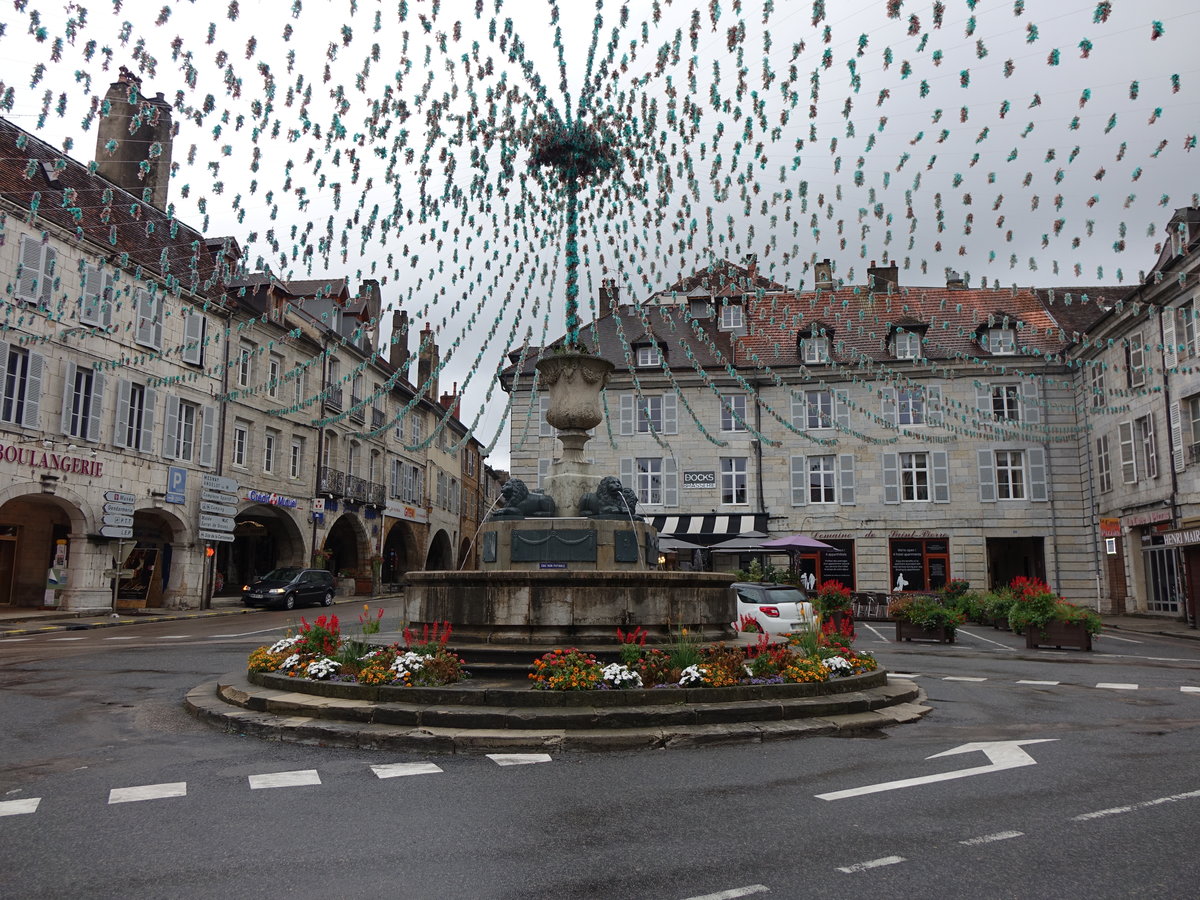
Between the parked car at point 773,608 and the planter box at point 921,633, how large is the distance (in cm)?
328

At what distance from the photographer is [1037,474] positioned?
31.2m

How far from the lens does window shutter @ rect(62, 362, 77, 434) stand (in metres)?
21.9

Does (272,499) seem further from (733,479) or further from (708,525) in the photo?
(733,479)

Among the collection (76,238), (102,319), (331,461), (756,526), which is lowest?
(756,526)

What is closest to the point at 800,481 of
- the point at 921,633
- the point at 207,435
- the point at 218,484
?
the point at 921,633

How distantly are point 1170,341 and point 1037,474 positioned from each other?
7800mm

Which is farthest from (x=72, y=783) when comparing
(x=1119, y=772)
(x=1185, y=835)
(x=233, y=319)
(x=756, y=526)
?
A: (x=756, y=526)

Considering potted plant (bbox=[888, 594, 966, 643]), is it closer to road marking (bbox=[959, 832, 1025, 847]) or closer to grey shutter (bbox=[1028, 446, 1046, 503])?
road marking (bbox=[959, 832, 1025, 847])

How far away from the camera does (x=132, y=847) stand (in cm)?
458

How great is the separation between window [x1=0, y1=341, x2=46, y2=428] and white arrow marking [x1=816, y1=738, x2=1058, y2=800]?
21448 millimetres

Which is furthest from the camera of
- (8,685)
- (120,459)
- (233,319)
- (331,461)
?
(331,461)

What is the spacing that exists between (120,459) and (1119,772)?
2448cm

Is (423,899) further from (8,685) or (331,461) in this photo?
(331,461)

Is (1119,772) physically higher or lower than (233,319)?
lower
